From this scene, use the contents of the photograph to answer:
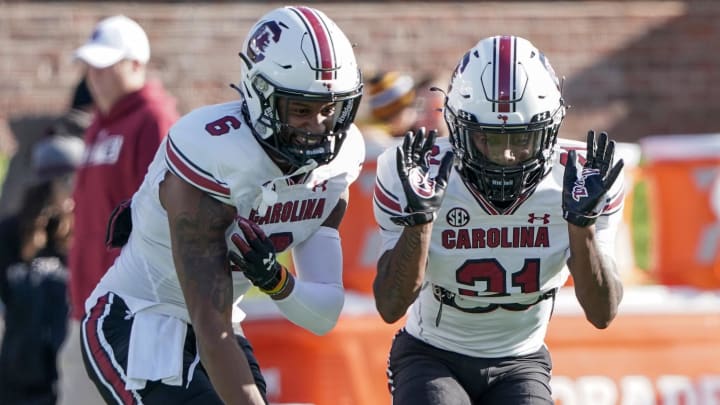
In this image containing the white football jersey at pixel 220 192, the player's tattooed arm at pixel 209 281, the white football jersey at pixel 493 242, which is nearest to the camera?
the player's tattooed arm at pixel 209 281

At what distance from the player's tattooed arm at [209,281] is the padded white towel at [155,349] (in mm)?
185

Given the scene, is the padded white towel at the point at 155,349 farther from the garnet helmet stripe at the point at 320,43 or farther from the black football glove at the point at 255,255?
the garnet helmet stripe at the point at 320,43

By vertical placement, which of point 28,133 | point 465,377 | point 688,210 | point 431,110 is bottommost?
point 28,133

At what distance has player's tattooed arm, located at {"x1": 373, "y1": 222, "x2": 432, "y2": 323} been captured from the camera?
13.6ft

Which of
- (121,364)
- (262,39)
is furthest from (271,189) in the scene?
(121,364)

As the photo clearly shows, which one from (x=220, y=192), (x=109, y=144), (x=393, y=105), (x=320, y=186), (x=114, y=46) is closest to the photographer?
(x=220, y=192)

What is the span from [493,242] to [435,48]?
8852mm

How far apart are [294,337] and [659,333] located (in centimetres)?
178

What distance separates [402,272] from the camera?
419 centimetres

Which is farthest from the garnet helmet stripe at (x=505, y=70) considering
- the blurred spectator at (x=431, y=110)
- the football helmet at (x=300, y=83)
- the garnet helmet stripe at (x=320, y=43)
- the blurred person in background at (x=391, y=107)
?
the blurred person in background at (x=391, y=107)

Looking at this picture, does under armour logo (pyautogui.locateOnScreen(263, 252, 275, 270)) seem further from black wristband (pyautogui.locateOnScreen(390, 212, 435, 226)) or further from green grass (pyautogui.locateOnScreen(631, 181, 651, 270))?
green grass (pyautogui.locateOnScreen(631, 181, 651, 270))

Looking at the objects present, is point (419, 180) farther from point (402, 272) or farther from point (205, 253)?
point (205, 253)

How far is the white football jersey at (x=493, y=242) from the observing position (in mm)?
4355

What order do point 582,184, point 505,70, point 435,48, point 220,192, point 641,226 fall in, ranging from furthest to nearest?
point 435,48 → point 641,226 → point 505,70 → point 582,184 → point 220,192
